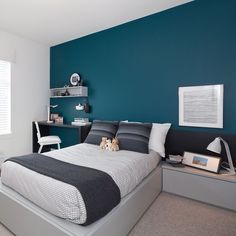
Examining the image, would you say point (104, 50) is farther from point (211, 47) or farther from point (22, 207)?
point (22, 207)

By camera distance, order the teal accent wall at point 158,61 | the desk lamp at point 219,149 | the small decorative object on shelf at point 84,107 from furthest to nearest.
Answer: the small decorative object on shelf at point 84,107
the teal accent wall at point 158,61
the desk lamp at point 219,149

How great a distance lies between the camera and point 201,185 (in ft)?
7.14

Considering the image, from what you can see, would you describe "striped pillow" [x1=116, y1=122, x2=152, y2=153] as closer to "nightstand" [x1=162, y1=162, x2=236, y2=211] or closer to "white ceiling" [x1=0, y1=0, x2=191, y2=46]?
"nightstand" [x1=162, y1=162, x2=236, y2=211]

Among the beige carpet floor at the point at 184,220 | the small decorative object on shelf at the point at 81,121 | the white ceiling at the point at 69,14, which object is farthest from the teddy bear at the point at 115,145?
the white ceiling at the point at 69,14

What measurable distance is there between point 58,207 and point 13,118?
2975 mm

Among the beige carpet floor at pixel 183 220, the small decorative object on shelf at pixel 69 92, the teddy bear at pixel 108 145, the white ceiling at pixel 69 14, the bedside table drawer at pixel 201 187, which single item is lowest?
the beige carpet floor at pixel 183 220

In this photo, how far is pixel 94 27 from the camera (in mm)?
3232

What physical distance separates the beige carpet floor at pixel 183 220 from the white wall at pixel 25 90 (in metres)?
2.30

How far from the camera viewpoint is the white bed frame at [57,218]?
1237 millimetres

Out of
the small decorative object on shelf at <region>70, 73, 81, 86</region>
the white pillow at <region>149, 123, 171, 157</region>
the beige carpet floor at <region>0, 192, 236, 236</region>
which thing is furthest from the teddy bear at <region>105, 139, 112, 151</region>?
the small decorative object on shelf at <region>70, 73, 81, 86</region>

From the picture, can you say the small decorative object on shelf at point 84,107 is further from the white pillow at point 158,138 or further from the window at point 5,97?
the white pillow at point 158,138

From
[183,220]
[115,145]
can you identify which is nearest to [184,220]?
[183,220]

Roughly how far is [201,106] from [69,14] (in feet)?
8.01

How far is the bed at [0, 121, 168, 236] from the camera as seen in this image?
4.18 ft
